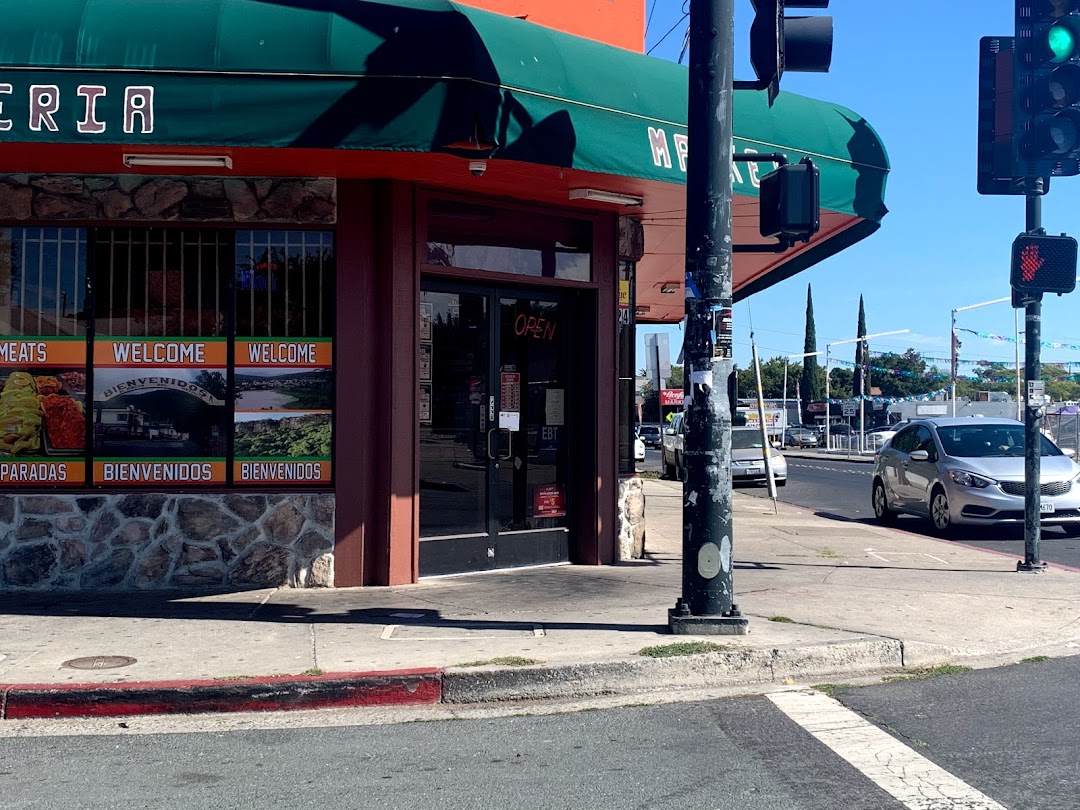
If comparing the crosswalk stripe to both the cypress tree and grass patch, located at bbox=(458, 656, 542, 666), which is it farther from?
the cypress tree

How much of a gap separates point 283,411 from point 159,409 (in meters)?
0.98

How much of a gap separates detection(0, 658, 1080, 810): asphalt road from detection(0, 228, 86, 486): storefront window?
3839 mm

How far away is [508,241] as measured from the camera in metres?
10.0

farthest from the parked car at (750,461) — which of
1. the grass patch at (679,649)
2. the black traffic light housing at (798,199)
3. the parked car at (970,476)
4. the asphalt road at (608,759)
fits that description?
the asphalt road at (608,759)

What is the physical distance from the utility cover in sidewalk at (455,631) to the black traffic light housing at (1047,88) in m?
6.33

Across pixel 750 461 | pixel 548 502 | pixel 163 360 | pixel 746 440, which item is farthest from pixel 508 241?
pixel 746 440

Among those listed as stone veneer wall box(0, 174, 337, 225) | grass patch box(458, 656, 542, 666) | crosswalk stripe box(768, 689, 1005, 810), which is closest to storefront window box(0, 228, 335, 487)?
stone veneer wall box(0, 174, 337, 225)

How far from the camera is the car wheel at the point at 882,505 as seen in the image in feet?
56.9

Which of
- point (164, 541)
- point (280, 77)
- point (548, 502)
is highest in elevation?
point (280, 77)

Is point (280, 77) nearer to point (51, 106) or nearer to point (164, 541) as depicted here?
point (51, 106)

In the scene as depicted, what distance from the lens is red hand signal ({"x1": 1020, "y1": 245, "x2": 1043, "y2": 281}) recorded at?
10.3 metres

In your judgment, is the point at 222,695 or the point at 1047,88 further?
the point at 1047,88

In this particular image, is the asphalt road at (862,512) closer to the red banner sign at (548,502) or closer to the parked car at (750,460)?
the parked car at (750,460)

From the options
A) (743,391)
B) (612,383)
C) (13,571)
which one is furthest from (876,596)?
(743,391)
